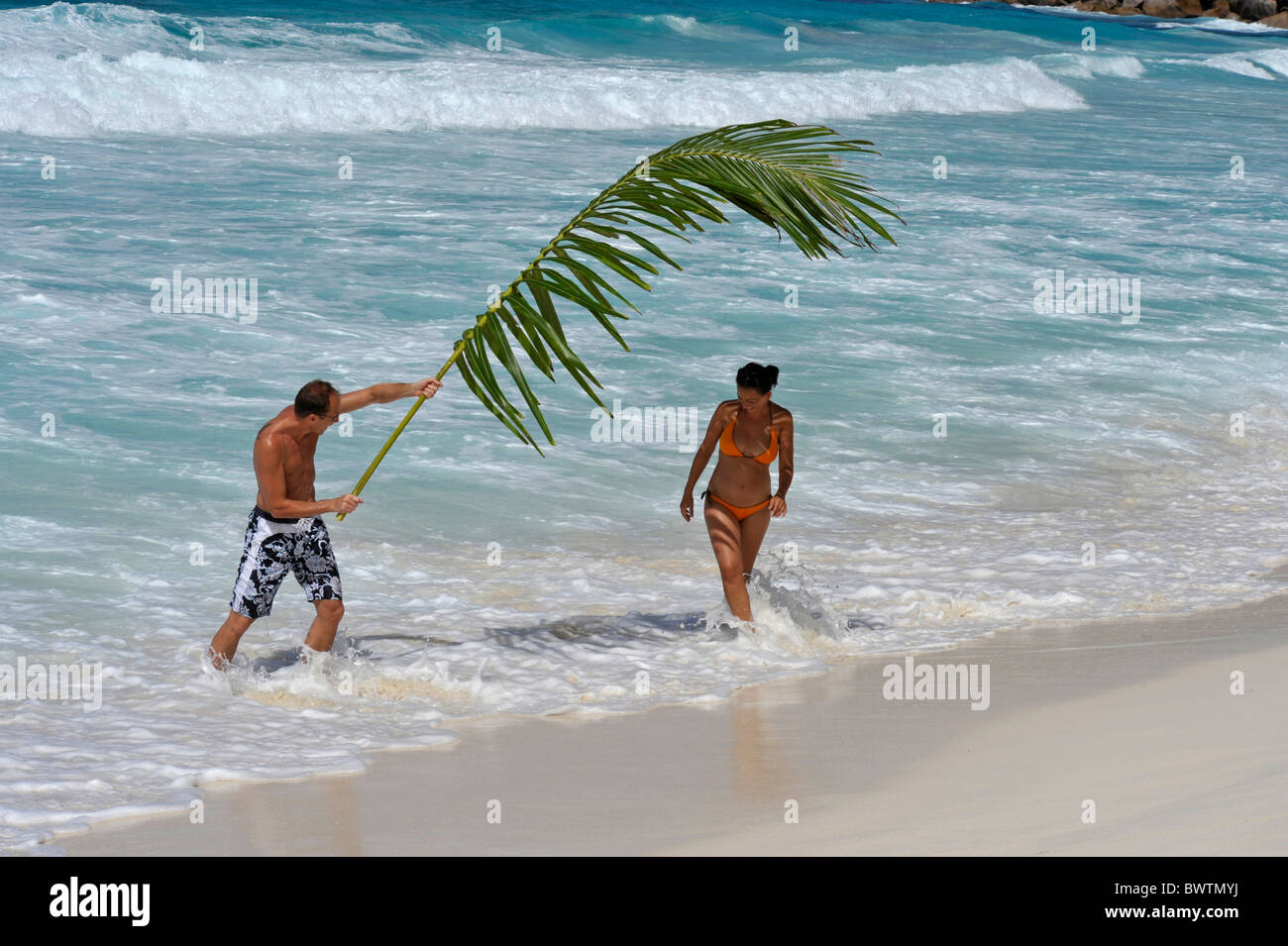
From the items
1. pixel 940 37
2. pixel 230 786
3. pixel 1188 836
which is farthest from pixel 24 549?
pixel 940 37

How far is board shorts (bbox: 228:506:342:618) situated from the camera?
6316mm

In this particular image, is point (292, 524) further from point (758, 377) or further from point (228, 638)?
point (758, 377)

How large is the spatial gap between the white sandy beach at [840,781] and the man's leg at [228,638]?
45.0 inches

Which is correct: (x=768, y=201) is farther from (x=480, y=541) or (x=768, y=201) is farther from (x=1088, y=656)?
(x=480, y=541)

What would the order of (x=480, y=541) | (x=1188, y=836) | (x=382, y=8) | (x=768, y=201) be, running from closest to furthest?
(x=1188, y=836) < (x=768, y=201) < (x=480, y=541) < (x=382, y=8)

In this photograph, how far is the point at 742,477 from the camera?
7.07 meters

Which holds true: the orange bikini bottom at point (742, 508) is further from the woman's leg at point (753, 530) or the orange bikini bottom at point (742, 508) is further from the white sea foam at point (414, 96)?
the white sea foam at point (414, 96)

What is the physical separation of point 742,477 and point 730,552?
0.37 meters

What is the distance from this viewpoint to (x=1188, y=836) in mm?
4406

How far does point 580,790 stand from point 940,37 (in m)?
46.9

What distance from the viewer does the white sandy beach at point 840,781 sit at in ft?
15.5
